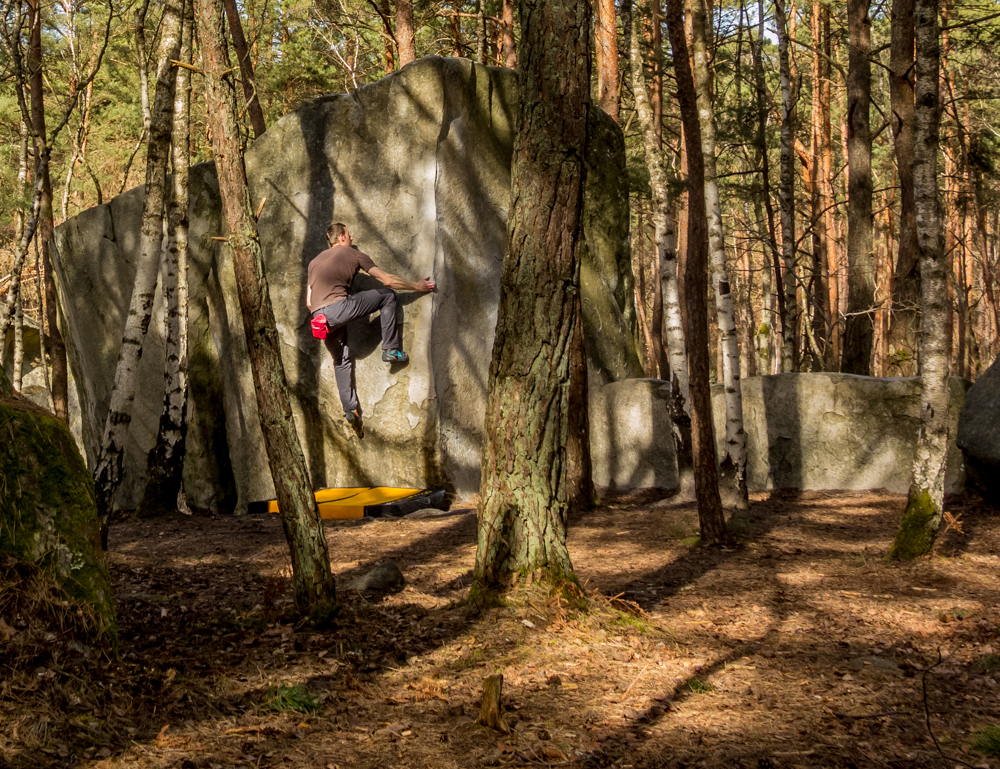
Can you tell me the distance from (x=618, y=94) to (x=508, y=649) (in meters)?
10.1

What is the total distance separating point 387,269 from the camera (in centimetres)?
1042

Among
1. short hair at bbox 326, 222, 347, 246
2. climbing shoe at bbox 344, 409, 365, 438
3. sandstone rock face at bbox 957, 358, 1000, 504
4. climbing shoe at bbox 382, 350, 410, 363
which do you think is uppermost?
short hair at bbox 326, 222, 347, 246

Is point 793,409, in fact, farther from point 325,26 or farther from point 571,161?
point 325,26

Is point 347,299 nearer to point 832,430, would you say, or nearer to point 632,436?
point 632,436

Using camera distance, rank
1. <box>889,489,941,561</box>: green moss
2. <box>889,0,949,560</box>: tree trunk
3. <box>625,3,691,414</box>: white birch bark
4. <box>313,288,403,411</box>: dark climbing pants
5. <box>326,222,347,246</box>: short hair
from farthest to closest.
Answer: <box>313,288,403,411</box>: dark climbing pants < <box>326,222,347,246</box>: short hair < <box>625,3,691,414</box>: white birch bark < <box>889,489,941,561</box>: green moss < <box>889,0,949,560</box>: tree trunk

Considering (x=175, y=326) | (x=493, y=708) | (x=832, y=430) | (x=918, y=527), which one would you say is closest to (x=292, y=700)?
(x=493, y=708)

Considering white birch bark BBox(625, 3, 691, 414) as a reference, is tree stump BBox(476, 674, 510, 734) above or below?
below

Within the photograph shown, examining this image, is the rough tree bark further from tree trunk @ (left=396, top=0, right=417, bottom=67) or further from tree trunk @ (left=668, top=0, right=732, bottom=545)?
tree trunk @ (left=396, top=0, right=417, bottom=67)

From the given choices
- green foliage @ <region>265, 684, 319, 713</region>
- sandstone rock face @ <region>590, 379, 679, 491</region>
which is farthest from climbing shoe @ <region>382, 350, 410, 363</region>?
green foliage @ <region>265, 684, 319, 713</region>

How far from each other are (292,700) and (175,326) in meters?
6.03

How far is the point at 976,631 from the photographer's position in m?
5.04

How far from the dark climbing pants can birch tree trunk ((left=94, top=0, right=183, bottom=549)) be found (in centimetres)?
267

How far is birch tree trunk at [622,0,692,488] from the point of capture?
807cm

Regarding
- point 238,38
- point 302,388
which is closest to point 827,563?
point 302,388
